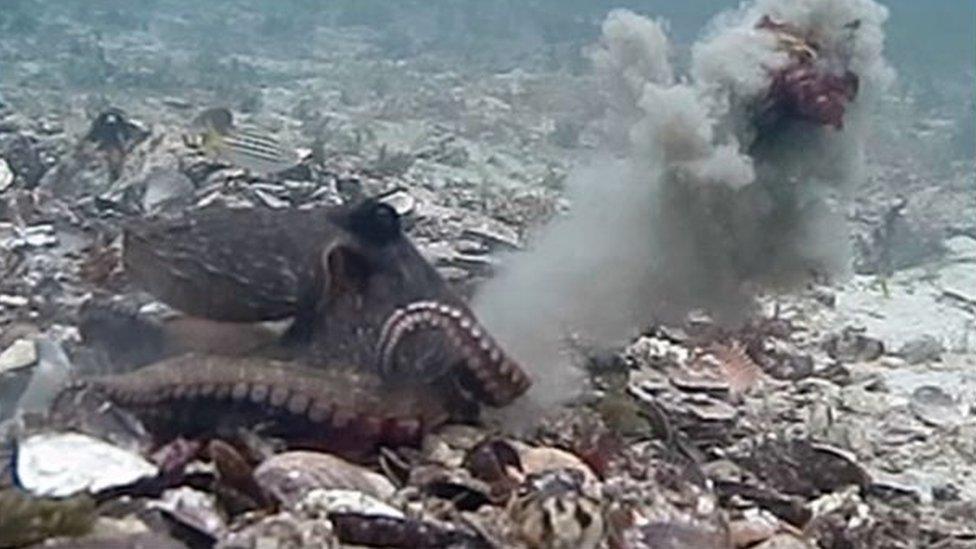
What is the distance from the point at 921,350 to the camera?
1068 centimetres

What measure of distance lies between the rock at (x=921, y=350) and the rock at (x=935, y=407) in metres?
1.29

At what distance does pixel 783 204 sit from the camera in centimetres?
784

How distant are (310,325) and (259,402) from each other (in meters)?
0.74

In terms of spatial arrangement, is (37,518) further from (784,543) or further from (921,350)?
(921,350)

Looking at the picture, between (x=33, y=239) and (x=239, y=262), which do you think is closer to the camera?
(x=239, y=262)

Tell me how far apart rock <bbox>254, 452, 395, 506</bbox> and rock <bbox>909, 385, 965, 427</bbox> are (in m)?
4.64

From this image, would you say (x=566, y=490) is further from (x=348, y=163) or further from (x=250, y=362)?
(x=348, y=163)

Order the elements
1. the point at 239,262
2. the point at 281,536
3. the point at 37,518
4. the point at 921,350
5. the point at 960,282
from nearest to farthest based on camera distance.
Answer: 1. the point at 281,536
2. the point at 37,518
3. the point at 239,262
4. the point at 921,350
5. the point at 960,282

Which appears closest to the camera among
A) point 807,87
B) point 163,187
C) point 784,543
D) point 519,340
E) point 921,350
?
point 784,543

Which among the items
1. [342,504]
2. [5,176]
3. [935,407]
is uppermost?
[935,407]

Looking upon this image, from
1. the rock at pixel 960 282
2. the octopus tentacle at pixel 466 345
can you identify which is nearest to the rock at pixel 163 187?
the octopus tentacle at pixel 466 345

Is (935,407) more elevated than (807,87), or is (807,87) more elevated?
(807,87)

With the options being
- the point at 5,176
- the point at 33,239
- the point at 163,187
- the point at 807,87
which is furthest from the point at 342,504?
the point at 5,176

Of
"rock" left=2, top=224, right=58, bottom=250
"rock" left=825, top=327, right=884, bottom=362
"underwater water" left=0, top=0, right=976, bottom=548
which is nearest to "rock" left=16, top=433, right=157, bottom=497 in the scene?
Answer: "underwater water" left=0, top=0, right=976, bottom=548
